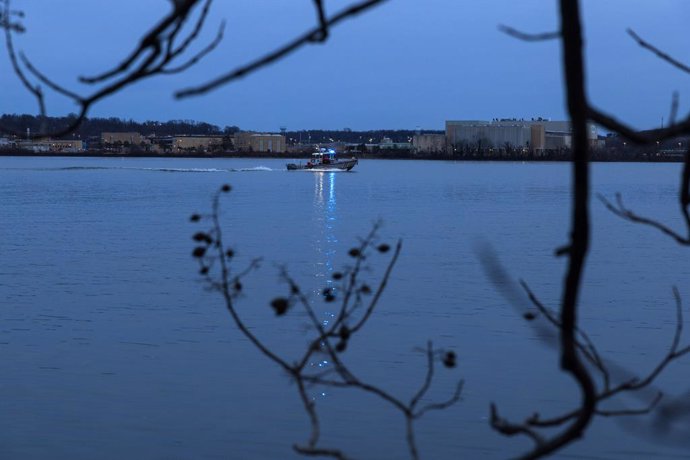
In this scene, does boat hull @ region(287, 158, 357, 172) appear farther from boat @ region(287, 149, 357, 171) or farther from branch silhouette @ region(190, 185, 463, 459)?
branch silhouette @ region(190, 185, 463, 459)

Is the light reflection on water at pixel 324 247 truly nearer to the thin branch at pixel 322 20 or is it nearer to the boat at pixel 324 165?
the thin branch at pixel 322 20

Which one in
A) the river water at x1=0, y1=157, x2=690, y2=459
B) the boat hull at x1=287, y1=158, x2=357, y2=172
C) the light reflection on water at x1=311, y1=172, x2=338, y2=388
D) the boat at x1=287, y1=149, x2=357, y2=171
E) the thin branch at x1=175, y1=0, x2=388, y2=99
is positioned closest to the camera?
the thin branch at x1=175, y1=0, x2=388, y2=99

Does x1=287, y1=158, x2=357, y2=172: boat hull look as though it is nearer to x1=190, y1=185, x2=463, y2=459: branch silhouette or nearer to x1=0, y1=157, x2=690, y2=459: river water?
x1=0, y1=157, x2=690, y2=459: river water

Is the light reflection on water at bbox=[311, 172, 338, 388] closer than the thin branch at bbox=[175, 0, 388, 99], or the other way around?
the thin branch at bbox=[175, 0, 388, 99]

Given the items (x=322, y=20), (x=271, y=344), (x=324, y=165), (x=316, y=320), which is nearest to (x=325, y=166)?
(x=324, y=165)

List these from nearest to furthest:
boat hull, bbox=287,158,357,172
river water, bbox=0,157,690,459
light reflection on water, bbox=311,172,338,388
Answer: river water, bbox=0,157,690,459
light reflection on water, bbox=311,172,338,388
boat hull, bbox=287,158,357,172

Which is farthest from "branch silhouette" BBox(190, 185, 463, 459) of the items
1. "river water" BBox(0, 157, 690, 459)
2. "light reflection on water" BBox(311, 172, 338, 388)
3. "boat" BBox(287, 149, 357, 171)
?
"boat" BBox(287, 149, 357, 171)

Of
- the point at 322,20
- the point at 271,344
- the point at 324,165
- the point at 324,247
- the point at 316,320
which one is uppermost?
the point at 322,20

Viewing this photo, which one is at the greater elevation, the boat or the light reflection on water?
the boat

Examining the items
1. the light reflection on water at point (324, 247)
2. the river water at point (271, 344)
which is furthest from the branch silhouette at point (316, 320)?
the light reflection on water at point (324, 247)

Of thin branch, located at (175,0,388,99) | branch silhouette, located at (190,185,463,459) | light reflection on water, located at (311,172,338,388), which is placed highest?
thin branch, located at (175,0,388,99)

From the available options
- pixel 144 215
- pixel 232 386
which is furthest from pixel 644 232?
pixel 232 386

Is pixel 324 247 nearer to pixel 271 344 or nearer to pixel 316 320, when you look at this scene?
pixel 271 344

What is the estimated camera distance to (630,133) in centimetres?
151
